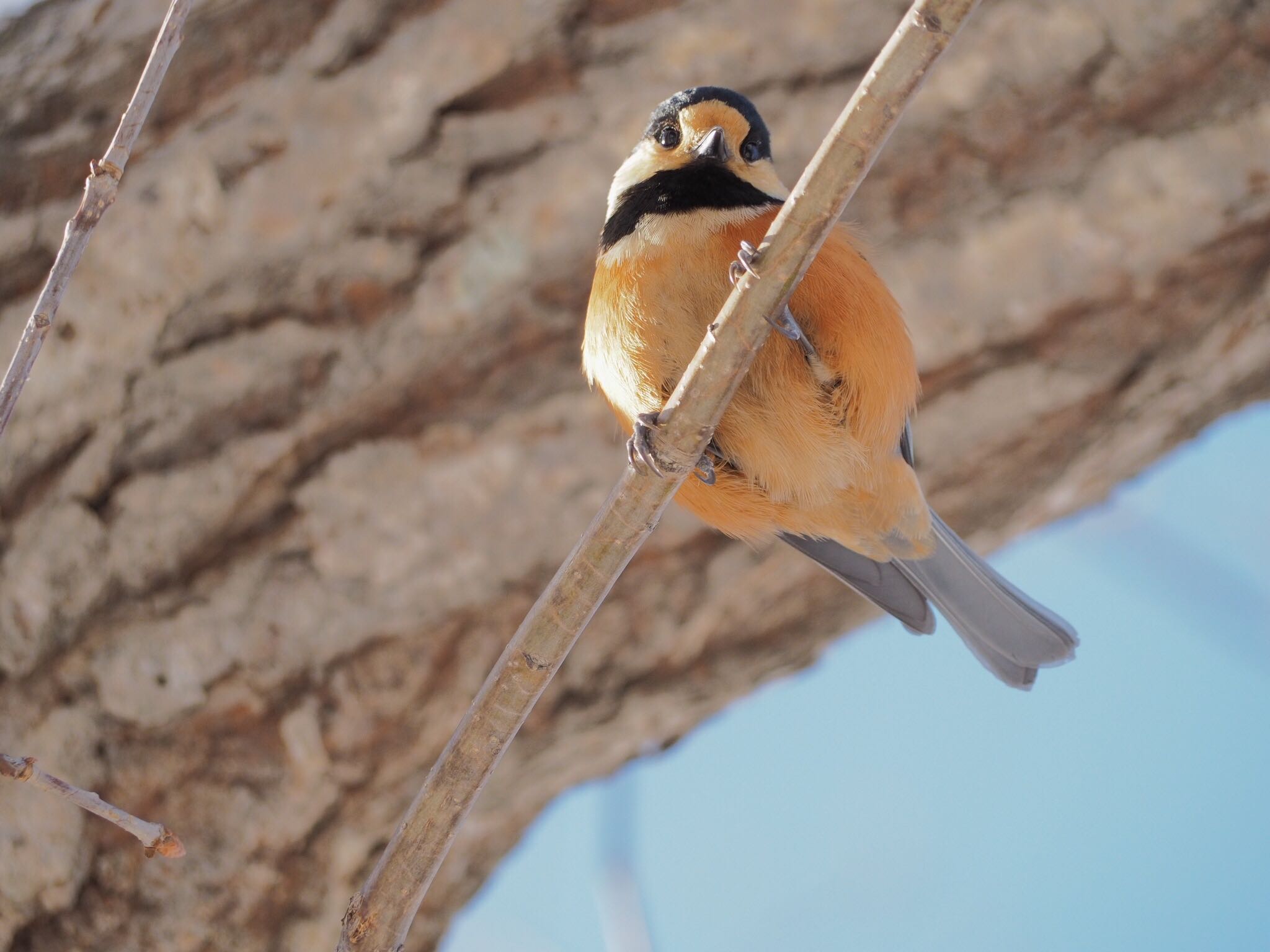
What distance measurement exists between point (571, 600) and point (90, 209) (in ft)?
2.57

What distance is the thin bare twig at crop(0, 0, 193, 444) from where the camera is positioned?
4.35ft

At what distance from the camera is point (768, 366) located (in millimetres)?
2197

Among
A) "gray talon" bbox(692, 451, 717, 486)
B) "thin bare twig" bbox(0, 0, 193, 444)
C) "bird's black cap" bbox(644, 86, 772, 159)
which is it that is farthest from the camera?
"bird's black cap" bbox(644, 86, 772, 159)

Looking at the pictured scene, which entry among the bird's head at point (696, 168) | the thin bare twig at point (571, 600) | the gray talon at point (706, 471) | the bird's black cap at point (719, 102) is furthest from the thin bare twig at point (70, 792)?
the bird's black cap at point (719, 102)

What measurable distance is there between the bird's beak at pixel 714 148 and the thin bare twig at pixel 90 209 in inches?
52.6

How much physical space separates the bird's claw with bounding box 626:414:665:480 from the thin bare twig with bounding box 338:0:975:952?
13 millimetres

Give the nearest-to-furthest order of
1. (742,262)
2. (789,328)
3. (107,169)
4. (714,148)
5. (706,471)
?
(107,169)
(742,262)
(789,328)
(706,471)
(714,148)

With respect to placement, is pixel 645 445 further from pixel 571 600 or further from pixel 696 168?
pixel 696 168

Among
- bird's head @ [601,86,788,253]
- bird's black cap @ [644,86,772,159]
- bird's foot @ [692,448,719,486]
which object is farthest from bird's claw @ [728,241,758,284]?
bird's black cap @ [644,86,772,159]

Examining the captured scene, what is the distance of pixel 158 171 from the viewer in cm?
267

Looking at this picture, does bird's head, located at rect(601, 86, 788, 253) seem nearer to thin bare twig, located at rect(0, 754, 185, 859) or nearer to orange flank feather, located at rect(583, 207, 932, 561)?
orange flank feather, located at rect(583, 207, 932, 561)

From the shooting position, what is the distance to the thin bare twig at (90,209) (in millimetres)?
1327

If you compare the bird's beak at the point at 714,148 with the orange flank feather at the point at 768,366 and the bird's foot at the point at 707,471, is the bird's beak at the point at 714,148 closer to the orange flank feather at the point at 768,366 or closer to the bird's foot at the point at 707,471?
the orange flank feather at the point at 768,366

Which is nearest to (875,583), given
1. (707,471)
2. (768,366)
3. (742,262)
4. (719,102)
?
(707,471)
